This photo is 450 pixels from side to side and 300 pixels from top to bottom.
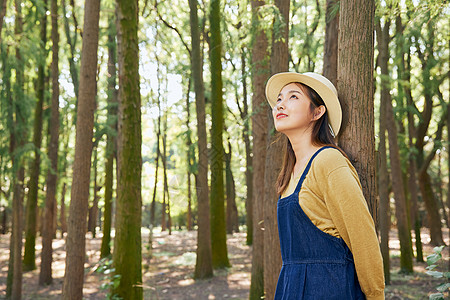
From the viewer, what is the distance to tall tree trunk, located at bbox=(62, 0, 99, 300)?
706 centimetres

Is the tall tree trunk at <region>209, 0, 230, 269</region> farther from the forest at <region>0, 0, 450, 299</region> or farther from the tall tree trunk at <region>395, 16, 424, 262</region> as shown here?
the tall tree trunk at <region>395, 16, 424, 262</region>

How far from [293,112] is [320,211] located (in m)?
0.62

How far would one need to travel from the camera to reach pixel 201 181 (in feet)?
41.6

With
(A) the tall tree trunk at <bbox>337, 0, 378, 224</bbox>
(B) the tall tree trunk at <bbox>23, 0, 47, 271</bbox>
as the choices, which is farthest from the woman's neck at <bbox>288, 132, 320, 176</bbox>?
(B) the tall tree trunk at <bbox>23, 0, 47, 271</bbox>

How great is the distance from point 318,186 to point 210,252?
1076cm

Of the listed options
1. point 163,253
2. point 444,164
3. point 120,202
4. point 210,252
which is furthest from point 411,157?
point 444,164

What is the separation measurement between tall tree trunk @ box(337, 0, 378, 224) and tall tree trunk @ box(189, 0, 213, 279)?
9.86 meters

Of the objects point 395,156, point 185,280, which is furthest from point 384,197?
point 185,280

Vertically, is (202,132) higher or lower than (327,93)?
higher

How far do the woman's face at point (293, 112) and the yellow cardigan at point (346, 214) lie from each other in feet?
1.04

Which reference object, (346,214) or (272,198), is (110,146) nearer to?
(272,198)

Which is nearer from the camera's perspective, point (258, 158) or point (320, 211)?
point (320, 211)

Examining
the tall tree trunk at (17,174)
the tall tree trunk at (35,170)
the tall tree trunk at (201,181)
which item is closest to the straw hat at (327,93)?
the tall tree trunk at (17,174)

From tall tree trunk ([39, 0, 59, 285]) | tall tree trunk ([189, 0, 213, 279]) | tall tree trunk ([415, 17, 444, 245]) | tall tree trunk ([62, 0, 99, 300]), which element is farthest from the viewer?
tall tree trunk ([415, 17, 444, 245])
